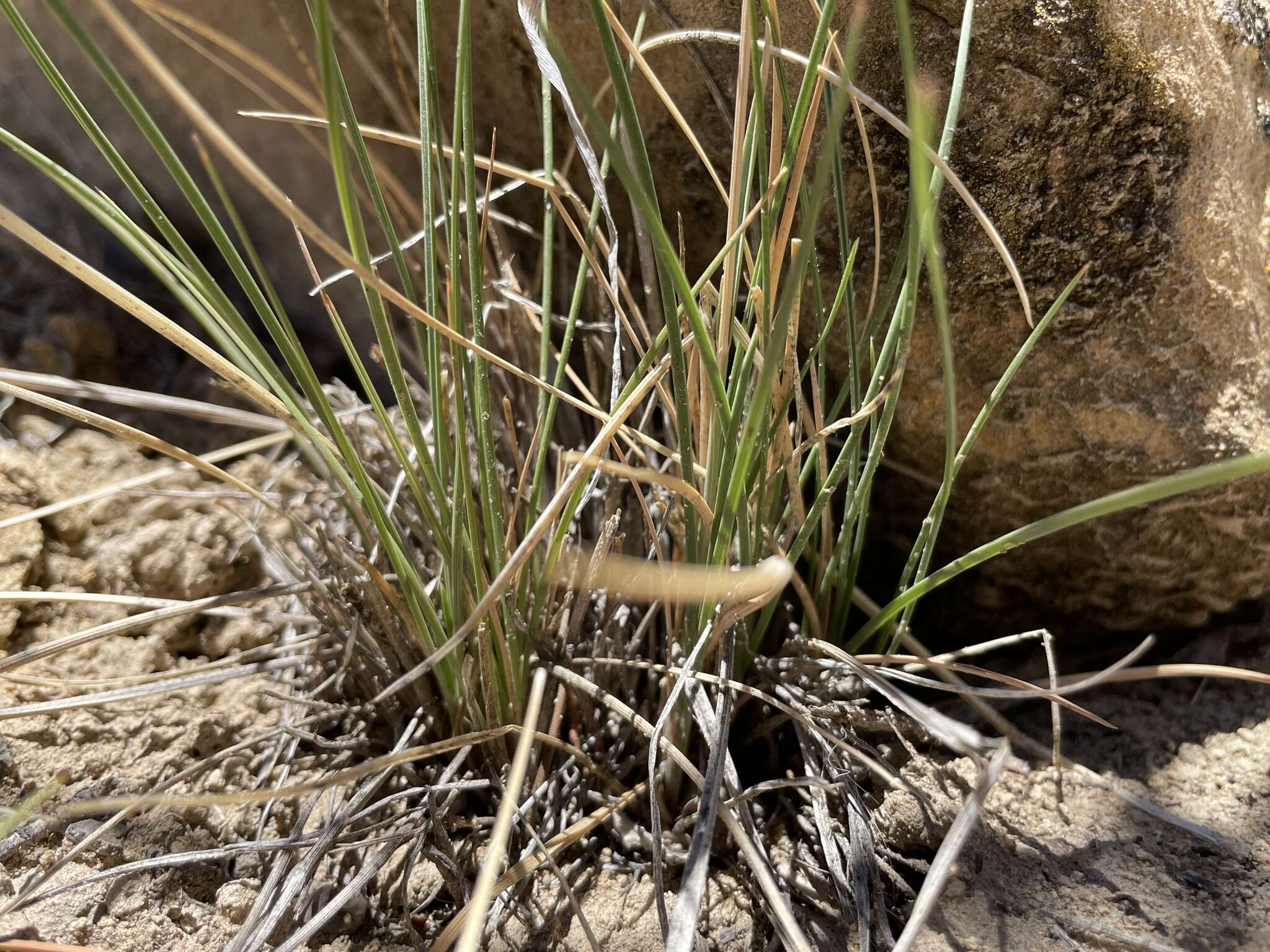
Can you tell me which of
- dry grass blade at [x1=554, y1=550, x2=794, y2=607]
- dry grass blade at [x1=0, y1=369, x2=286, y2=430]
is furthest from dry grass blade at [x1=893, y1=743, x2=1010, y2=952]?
dry grass blade at [x1=0, y1=369, x2=286, y2=430]

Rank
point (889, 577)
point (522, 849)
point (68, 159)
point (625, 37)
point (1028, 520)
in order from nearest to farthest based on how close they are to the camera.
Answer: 1. point (625, 37)
2. point (522, 849)
3. point (1028, 520)
4. point (889, 577)
5. point (68, 159)

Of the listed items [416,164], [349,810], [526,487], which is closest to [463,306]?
[526,487]

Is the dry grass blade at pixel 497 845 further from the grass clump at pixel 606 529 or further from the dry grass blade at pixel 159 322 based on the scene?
the dry grass blade at pixel 159 322

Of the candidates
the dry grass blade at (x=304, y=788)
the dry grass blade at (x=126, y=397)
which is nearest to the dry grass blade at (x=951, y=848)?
the dry grass blade at (x=304, y=788)

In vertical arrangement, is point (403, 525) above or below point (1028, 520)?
below

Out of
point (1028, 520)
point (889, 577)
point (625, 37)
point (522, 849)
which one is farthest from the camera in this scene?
point (889, 577)

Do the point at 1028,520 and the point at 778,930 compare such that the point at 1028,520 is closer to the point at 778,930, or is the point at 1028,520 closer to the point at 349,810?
the point at 778,930

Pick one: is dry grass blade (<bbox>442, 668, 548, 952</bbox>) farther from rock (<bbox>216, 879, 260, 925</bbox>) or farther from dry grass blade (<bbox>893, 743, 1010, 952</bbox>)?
rock (<bbox>216, 879, 260, 925</bbox>)

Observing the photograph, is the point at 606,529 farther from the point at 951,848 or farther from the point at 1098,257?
the point at 1098,257
